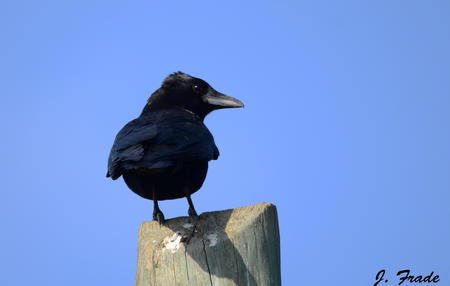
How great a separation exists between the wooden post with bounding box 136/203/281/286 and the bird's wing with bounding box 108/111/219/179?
0.60 metres

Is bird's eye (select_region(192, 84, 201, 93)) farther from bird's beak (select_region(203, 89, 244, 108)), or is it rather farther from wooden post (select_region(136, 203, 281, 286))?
wooden post (select_region(136, 203, 281, 286))

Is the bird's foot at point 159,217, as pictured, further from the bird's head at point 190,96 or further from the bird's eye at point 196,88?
the bird's eye at point 196,88

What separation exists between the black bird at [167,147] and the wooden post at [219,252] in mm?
516

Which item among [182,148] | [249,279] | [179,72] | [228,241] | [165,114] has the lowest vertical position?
[249,279]

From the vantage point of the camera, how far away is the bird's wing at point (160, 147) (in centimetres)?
414

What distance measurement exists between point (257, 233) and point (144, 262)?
0.81 meters

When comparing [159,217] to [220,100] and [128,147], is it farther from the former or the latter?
[220,100]

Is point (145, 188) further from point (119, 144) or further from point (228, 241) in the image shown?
point (228, 241)

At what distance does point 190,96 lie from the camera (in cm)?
627

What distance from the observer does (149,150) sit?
167 inches

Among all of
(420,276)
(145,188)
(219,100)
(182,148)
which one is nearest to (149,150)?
(182,148)

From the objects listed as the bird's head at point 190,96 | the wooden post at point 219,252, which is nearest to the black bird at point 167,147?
the bird's head at point 190,96

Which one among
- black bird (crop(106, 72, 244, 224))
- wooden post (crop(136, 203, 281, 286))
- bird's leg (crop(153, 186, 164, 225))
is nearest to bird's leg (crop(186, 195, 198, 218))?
black bird (crop(106, 72, 244, 224))

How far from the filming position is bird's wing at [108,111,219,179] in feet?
13.6
